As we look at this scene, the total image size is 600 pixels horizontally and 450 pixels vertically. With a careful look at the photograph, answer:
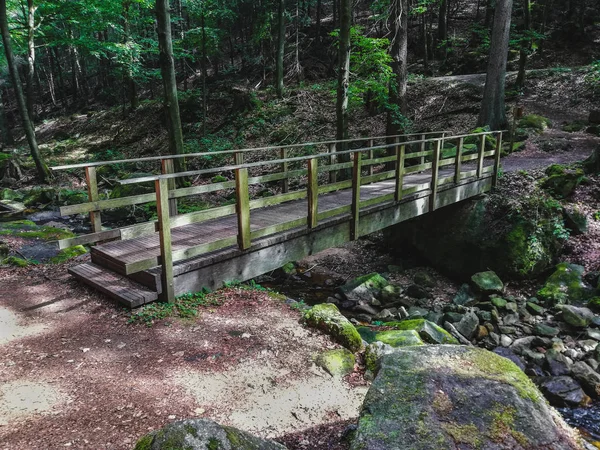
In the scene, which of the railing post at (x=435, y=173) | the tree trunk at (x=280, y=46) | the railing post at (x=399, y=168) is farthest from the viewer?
the tree trunk at (x=280, y=46)

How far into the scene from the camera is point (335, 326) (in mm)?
5051

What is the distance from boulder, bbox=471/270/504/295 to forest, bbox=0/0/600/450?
0.15 ft

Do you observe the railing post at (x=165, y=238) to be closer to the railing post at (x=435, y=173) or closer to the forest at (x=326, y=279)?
the forest at (x=326, y=279)

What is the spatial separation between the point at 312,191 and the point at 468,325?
407cm

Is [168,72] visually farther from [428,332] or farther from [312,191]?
[428,332]

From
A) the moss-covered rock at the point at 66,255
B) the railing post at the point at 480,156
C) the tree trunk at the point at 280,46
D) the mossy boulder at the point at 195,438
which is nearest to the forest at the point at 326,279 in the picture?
the mossy boulder at the point at 195,438

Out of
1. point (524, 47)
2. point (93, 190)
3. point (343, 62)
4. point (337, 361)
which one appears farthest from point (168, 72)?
point (524, 47)

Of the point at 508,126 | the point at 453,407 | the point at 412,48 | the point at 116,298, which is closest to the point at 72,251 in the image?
the point at 116,298

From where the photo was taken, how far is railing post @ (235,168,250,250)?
17.5ft

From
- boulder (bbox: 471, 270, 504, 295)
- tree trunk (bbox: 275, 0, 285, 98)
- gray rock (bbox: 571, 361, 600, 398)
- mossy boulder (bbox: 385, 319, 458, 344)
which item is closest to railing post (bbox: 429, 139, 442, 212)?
boulder (bbox: 471, 270, 504, 295)

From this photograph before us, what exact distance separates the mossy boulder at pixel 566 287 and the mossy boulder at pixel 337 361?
6.24 m

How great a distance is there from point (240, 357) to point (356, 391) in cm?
124

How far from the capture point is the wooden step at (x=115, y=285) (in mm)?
4957

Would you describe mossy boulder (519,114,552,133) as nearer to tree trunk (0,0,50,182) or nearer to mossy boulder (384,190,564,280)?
mossy boulder (384,190,564,280)
